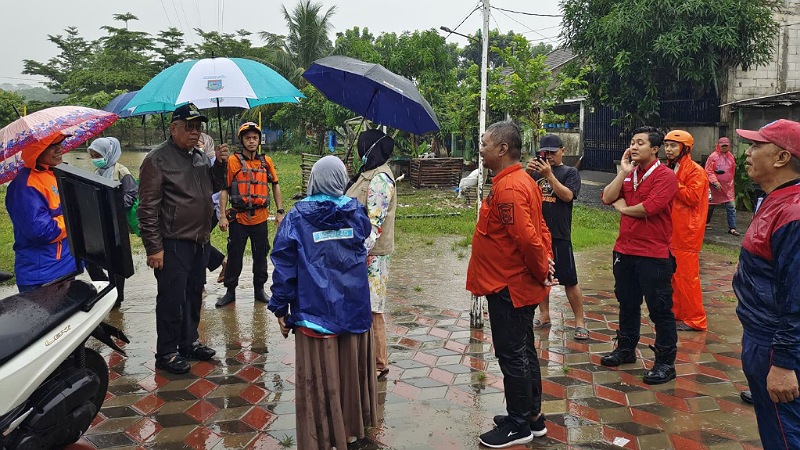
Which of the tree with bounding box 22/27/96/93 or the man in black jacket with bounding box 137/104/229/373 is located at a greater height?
the tree with bounding box 22/27/96/93

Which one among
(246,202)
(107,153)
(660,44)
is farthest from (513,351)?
(660,44)

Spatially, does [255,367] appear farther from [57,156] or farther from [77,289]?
[57,156]

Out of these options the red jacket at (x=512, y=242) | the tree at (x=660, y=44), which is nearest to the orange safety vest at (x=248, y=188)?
the red jacket at (x=512, y=242)

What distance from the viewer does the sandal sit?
209 inches

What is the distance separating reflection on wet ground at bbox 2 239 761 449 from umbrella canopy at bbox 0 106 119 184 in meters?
1.66

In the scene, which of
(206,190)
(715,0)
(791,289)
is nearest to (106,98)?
(715,0)

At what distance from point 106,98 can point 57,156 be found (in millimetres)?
34774

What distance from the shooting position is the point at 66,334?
3199mm

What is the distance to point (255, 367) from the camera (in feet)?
15.5

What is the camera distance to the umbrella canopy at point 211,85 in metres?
4.54

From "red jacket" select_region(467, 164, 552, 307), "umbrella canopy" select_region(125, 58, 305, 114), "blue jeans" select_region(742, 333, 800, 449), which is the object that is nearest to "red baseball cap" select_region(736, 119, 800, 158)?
"blue jeans" select_region(742, 333, 800, 449)

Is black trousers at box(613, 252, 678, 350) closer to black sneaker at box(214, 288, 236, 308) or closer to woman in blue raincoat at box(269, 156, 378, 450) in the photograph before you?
woman in blue raincoat at box(269, 156, 378, 450)

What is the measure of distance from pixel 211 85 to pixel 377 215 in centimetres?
169

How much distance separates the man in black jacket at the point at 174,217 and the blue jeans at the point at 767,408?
3602mm
